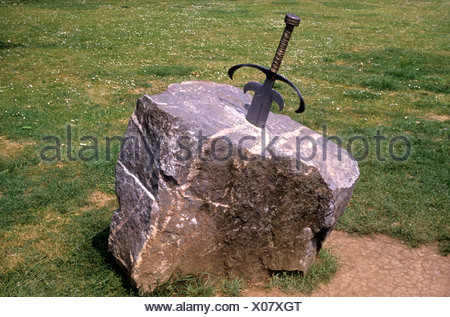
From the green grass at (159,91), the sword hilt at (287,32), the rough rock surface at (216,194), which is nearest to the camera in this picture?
the sword hilt at (287,32)

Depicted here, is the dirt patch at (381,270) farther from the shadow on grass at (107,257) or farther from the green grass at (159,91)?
the shadow on grass at (107,257)

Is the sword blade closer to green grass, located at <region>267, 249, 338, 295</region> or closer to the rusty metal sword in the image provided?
the rusty metal sword

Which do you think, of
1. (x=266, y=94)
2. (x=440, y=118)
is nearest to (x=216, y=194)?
(x=266, y=94)

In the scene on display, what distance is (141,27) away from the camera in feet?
60.2

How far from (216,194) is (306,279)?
164cm

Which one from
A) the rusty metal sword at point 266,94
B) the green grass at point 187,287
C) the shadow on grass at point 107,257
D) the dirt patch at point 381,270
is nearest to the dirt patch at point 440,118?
the dirt patch at point 381,270

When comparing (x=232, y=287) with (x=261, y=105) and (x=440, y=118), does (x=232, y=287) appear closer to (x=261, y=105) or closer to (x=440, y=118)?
(x=261, y=105)

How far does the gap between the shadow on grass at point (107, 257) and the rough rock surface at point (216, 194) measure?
22 cm

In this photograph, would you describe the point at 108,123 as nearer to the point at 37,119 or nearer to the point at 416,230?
the point at 37,119

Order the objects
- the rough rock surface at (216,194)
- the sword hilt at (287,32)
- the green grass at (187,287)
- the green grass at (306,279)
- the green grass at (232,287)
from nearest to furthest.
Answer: the sword hilt at (287,32)
the rough rock surface at (216,194)
the green grass at (187,287)
the green grass at (232,287)
the green grass at (306,279)

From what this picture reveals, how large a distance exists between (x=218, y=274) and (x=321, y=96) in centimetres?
757

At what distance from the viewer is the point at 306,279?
5.39 metres

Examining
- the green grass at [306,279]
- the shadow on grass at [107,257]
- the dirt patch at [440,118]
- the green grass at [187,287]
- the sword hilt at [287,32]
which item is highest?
the sword hilt at [287,32]

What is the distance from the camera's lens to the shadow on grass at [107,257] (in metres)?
5.16
